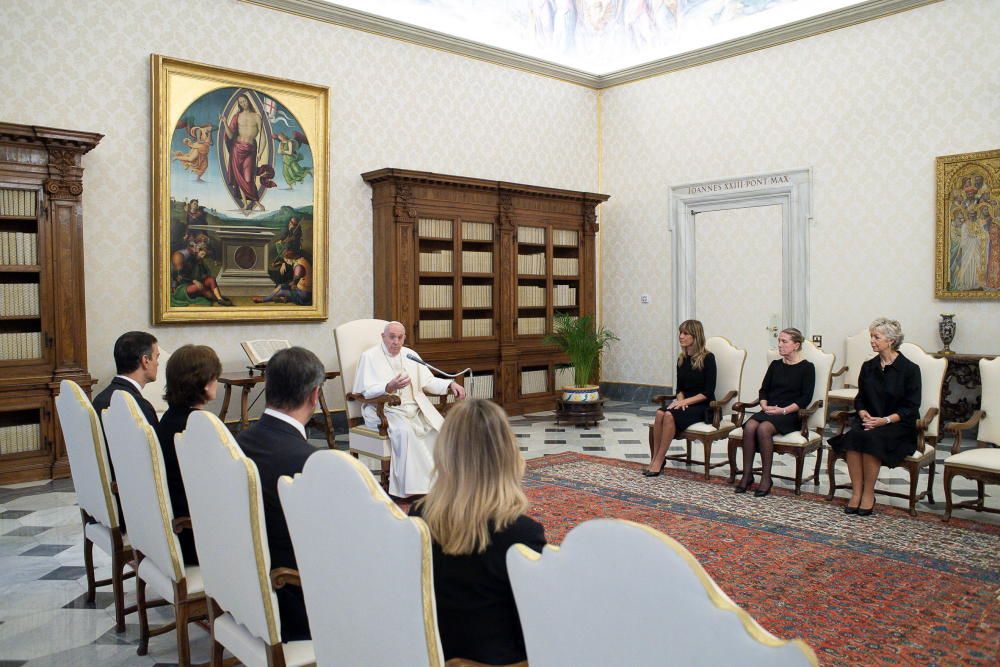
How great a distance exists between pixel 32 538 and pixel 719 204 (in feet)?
29.0

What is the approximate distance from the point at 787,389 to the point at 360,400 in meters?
3.47

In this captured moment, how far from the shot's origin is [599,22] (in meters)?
12.1

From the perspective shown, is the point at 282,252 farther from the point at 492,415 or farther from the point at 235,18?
the point at 492,415

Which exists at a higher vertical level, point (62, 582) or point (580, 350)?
point (580, 350)

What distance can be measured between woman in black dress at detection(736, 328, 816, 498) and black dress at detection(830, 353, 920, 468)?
471 mm

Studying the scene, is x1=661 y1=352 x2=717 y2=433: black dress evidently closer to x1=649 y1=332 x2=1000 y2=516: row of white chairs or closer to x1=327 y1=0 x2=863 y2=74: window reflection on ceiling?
x1=649 y1=332 x2=1000 y2=516: row of white chairs

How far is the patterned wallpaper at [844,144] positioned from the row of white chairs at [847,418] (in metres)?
3.10

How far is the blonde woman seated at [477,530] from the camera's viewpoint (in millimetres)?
2119

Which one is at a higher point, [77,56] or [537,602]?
[77,56]

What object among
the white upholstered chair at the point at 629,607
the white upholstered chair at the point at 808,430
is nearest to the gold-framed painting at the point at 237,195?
the white upholstered chair at the point at 808,430

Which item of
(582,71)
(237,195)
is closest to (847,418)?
(237,195)

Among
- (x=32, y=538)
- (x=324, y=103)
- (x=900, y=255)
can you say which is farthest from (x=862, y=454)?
(x=324, y=103)

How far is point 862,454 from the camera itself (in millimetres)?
5918

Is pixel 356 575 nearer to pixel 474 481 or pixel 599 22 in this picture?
pixel 474 481
